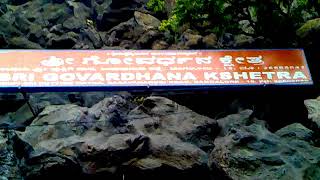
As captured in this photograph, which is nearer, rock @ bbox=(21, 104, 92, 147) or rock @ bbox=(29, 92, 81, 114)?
rock @ bbox=(21, 104, 92, 147)

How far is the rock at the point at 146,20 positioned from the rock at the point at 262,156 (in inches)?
411

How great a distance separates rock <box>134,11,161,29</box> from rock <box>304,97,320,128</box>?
1032cm

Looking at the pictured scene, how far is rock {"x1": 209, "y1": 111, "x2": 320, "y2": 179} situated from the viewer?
9.84m

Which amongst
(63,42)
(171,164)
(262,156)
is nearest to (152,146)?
(171,164)

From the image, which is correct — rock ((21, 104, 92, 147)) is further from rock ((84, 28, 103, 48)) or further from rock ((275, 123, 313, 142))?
rock ((84, 28, 103, 48))

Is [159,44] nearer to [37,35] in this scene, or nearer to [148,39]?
[148,39]

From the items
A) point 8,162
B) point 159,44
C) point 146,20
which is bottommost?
point 8,162

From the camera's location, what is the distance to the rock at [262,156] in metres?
9.84

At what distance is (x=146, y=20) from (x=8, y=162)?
439 inches

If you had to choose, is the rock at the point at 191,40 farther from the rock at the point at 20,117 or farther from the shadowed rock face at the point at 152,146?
the rock at the point at 20,117

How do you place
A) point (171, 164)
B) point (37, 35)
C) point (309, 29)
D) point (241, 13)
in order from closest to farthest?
point (171, 164) → point (309, 29) → point (241, 13) → point (37, 35)

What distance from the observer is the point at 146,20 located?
20938 millimetres

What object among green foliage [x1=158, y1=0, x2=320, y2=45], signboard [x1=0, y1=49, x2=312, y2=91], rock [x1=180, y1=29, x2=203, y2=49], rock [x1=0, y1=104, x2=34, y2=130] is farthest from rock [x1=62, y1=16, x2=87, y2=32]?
signboard [x1=0, y1=49, x2=312, y2=91]

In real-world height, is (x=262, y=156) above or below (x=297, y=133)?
above
